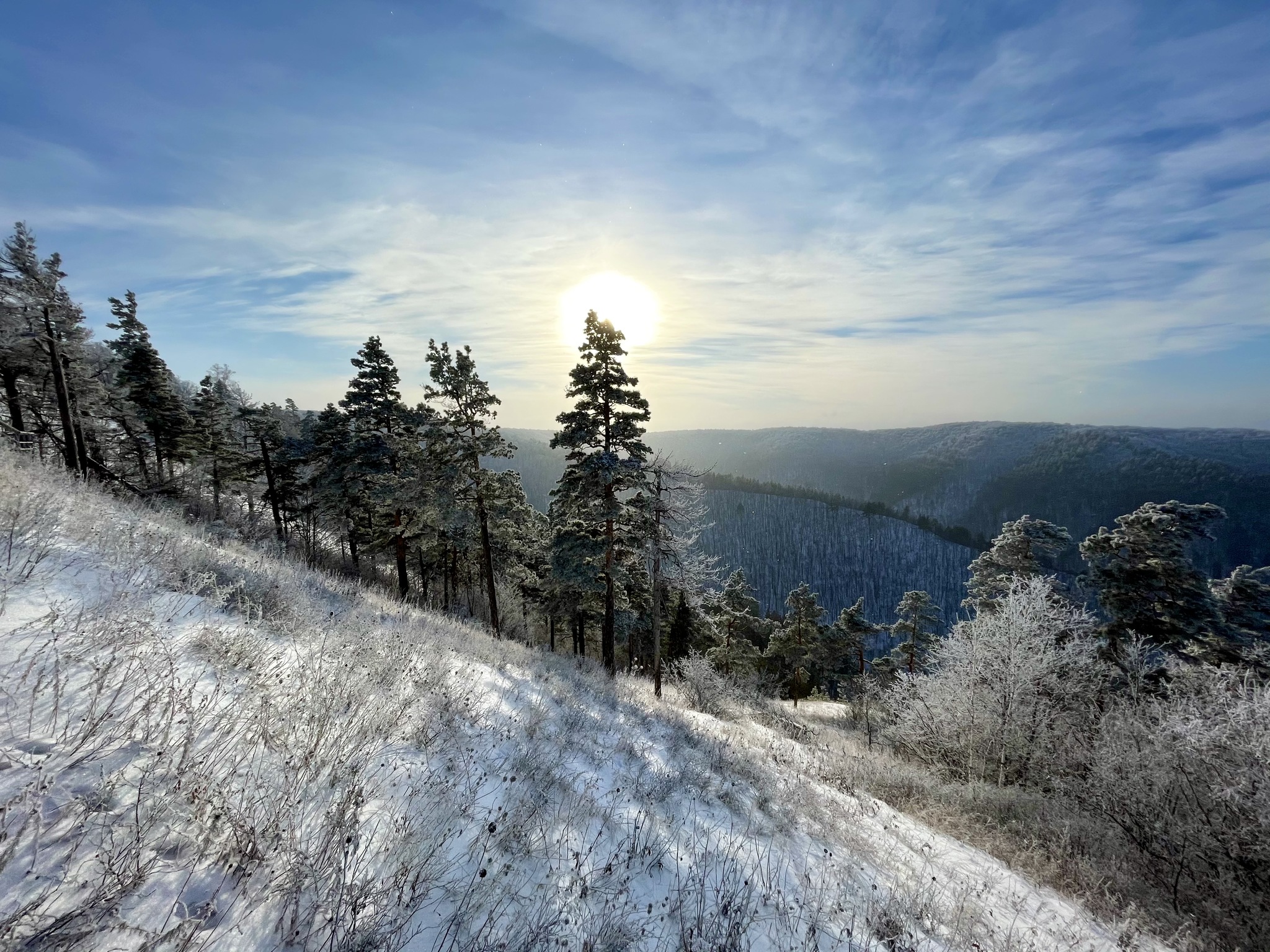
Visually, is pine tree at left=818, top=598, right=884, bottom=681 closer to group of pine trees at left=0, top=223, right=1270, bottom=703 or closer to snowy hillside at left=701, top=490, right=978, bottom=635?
group of pine trees at left=0, top=223, right=1270, bottom=703

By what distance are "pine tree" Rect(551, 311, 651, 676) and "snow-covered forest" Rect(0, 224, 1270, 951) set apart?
0.43ft

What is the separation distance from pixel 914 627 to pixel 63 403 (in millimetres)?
44267

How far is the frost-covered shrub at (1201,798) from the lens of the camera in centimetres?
811

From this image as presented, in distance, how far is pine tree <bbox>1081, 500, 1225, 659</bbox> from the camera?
659 inches

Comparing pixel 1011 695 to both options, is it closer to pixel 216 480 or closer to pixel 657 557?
pixel 657 557

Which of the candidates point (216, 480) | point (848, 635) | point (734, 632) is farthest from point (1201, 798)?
point (216, 480)

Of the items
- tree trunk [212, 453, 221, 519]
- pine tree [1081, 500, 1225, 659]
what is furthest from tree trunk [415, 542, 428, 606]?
pine tree [1081, 500, 1225, 659]

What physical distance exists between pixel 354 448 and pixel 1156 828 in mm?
26831

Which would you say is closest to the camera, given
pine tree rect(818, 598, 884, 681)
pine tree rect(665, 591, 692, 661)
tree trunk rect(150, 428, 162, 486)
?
tree trunk rect(150, 428, 162, 486)

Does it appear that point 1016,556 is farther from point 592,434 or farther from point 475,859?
Result: point 475,859

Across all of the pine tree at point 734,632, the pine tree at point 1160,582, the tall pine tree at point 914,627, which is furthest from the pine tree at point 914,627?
the pine tree at point 1160,582

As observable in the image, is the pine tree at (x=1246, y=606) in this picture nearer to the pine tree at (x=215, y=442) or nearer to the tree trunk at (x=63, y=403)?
the tree trunk at (x=63, y=403)

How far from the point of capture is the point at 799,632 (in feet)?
125

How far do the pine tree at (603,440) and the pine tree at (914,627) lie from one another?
24882 mm
